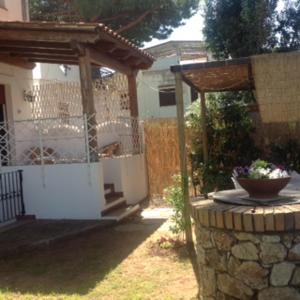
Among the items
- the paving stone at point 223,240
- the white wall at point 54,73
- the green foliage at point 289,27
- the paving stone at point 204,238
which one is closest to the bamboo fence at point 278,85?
the paving stone at point 204,238

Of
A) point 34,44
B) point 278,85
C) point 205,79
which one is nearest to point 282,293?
point 278,85

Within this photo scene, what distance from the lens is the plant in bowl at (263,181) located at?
407 cm

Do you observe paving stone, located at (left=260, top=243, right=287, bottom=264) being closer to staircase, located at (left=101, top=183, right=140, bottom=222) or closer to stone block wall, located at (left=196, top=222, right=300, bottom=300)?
stone block wall, located at (left=196, top=222, right=300, bottom=300)

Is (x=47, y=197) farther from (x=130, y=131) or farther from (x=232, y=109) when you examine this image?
(x=232, y=109)

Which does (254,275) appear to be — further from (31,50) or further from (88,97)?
(31,50)

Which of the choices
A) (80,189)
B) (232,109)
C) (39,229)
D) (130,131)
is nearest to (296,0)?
(232,109)

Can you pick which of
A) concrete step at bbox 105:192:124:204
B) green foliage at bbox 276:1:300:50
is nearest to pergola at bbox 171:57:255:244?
concrete step at bbox 105:192:124:204

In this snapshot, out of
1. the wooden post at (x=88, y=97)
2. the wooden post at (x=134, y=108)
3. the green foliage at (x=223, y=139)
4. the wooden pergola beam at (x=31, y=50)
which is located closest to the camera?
the wooden post at (x=88, y=97)

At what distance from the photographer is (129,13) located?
1680cm

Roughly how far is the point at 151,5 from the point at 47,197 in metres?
9.24

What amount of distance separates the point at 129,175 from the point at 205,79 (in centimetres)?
373

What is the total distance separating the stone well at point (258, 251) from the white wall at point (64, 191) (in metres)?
4.92

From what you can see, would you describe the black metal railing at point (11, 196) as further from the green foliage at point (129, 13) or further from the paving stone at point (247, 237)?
the green foliage at point (129, 13)

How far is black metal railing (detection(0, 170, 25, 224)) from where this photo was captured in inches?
341
